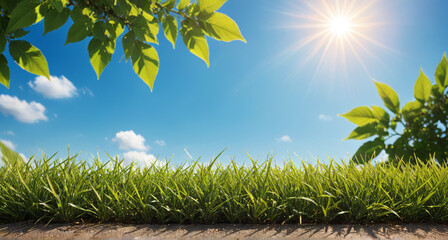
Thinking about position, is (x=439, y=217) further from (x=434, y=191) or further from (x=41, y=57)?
(x=41, y=57)

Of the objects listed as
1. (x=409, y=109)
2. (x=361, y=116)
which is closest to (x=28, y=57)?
(x=361, y=116)

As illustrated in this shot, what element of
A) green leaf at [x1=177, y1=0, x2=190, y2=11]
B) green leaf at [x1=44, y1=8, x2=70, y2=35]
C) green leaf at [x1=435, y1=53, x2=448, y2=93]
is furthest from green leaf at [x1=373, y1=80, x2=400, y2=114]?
green leaf at [x1=44, y1=8, x2=70, y2=35]

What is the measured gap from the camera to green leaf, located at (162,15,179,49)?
4.22ft

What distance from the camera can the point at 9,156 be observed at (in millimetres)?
1907

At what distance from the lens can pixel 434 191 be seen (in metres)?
1.61

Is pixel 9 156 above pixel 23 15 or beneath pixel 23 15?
beneath

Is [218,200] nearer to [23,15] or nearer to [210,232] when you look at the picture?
[210,232]

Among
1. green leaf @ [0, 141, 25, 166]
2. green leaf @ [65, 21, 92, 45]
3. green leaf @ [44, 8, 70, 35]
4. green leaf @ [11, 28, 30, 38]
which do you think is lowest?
green leaf @ [0, 141, 25, 166]

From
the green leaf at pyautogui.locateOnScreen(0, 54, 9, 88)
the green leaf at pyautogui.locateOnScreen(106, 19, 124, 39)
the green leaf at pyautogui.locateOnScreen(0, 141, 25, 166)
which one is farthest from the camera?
the green leaf at pyautogui.locateOnScreen(0, 141, 25, 166)

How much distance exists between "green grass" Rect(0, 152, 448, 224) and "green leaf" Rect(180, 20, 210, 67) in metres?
0.66

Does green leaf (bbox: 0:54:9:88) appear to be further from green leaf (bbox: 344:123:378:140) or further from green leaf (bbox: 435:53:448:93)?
green leaf (bbox: 435:53:448:93)

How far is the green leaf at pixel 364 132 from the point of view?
2.67 metres

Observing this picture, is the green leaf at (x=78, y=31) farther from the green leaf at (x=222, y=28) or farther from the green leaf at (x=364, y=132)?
the green leaf at (x=364, y=132)

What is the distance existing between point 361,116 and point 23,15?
2582mm
